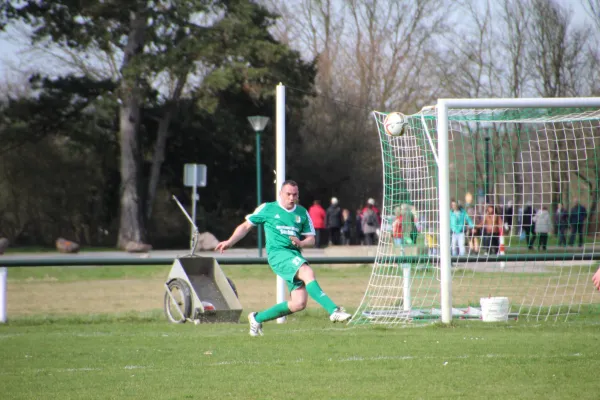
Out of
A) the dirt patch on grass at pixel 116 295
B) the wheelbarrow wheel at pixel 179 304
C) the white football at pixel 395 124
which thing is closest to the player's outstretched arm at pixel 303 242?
the white football at pixel 395 124

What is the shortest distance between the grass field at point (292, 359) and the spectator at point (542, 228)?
5231 mm

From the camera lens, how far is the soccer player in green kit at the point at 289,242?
10047 millimetres

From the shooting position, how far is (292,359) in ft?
28.6

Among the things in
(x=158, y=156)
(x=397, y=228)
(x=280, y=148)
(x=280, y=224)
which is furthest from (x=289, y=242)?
(x=158, y=156)

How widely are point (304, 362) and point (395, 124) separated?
16.2 feet

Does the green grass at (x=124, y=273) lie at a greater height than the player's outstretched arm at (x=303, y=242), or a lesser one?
lesser

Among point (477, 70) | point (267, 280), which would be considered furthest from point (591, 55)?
point (267, 280)

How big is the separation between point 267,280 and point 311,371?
15.0 m

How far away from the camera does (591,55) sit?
35500 millimetres

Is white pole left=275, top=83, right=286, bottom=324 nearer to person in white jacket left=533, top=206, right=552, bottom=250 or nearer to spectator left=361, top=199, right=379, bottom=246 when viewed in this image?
person in white jacket left=533, top=206, right=552, bottom=250

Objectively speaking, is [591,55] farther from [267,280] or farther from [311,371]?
[311,371]

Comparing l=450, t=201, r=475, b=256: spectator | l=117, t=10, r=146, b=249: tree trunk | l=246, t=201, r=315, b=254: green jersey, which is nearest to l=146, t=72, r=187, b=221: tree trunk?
l=117, t=10, r=146, b=249: tree trunk

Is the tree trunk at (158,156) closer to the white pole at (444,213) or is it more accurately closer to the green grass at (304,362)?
the green grass at (304,362)

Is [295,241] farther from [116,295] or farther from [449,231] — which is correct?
[116,295]
